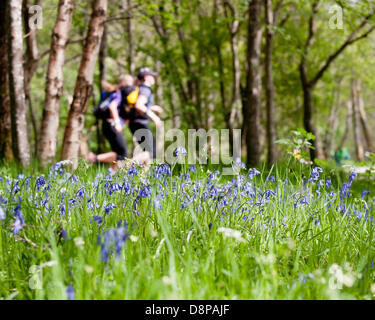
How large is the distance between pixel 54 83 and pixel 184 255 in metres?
5.10

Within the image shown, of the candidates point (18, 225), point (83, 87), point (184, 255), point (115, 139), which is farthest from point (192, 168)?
point (115, 139)

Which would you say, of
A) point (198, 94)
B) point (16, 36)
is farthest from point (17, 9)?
point (198, 94)

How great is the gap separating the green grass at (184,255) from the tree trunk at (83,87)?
11.7 feet

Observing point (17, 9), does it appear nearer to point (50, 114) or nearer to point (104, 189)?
point (50, 114)

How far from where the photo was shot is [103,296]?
1884 mm

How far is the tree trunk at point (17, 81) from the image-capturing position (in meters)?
Answer: 6.00

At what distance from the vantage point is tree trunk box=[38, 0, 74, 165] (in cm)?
652

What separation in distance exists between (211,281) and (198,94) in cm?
1414

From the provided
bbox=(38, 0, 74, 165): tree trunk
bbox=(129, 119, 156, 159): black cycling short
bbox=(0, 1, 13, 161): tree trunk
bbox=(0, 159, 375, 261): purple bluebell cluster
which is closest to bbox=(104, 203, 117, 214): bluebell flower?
bbox=(0, 159, 375, 261): purple bluebell cluster

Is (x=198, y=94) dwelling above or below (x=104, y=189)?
above

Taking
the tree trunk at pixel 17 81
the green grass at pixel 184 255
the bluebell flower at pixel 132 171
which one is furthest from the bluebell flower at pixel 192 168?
the tree trunk at pixel 17 81

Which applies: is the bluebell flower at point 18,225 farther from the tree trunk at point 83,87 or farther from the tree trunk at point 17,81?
the tree trunk at point 83,87

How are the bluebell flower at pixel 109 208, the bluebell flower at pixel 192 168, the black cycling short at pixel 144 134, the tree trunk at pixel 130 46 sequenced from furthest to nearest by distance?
the tree trunk at pixel 130 46 < the black cycling short at pixel 144 134 < the bluebell flower at pixel 192 168 < the bluebell flower at pixel 109 208
